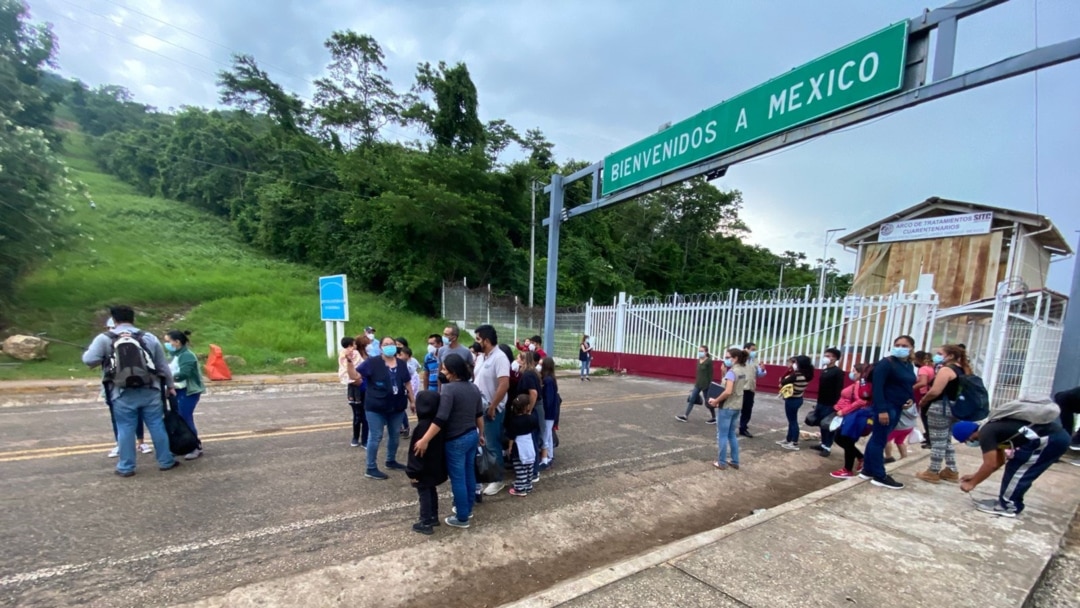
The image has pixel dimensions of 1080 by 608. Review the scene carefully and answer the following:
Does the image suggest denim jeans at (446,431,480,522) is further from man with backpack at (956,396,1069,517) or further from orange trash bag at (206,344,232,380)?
orange trash bag at (206,344,232,380)

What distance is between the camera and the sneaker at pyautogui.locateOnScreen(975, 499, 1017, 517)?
14.4ft

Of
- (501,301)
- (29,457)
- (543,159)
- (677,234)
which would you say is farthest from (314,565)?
(677,234)

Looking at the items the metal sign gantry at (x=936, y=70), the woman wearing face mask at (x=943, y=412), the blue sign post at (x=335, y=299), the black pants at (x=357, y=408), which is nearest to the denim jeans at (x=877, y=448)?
the woman wearing face mask at (x=943, y=412)

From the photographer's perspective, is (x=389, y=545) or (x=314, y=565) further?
(x=389, y=545)

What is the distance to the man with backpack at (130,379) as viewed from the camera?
4633 mm

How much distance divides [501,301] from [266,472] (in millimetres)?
16037

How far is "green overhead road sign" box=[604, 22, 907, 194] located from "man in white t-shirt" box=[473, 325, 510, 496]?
419 centimetres

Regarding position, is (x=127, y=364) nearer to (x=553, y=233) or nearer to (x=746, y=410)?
(x=553, y=233)

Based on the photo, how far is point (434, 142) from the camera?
29.5 meters

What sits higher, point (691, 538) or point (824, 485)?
point (691, 538)

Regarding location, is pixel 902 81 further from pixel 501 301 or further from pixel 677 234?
pixel 677 234

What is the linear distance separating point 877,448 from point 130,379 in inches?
311

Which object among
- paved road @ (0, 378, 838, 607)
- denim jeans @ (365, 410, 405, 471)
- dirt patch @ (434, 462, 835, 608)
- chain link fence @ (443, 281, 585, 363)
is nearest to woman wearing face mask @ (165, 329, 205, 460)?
paved road @ (0, 378, 838, 607)

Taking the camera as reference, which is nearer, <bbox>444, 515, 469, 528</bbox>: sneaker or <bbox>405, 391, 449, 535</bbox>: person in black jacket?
<bbox>405, 391, 449, 535</bbox>: person in black jacket
